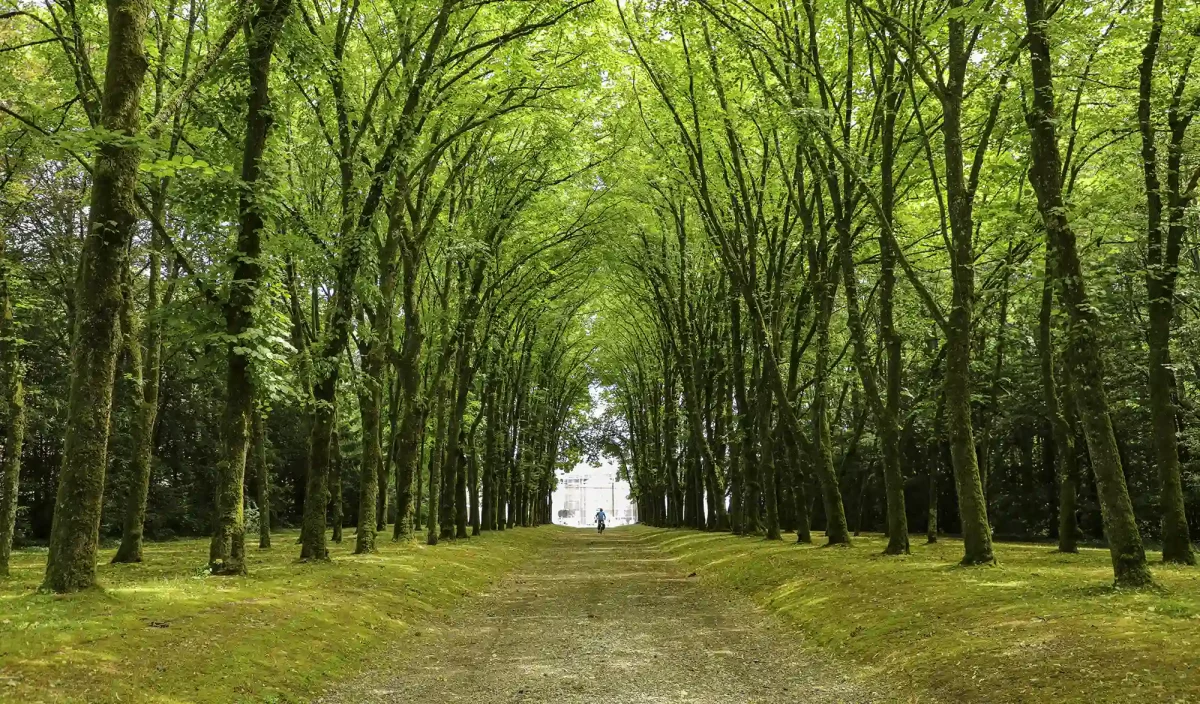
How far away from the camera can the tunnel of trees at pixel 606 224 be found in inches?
462

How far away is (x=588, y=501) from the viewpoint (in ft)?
449

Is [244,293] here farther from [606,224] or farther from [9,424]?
[606,224]

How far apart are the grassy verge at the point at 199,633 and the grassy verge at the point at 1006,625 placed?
6543 millimetres

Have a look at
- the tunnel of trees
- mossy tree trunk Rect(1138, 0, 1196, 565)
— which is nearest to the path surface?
the tunnel of trees

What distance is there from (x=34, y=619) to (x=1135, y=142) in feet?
65.0

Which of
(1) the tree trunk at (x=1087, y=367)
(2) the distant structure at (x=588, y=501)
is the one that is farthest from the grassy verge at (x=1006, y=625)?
(2) the distant structure at (x=588, y=501)

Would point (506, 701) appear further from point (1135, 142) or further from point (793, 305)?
point (793, 305)

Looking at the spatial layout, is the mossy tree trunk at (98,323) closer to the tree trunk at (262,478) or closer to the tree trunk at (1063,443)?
the tree trunk at (262,478)

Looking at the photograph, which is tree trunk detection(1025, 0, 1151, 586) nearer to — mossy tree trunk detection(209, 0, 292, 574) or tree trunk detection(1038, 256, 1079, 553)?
tree trunk detection(1038, 256, 1079, 553)

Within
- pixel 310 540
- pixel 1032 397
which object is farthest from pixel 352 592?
pixel 1032 397

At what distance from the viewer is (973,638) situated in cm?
862

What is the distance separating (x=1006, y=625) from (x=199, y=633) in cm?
923

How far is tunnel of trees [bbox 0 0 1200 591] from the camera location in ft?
38.5

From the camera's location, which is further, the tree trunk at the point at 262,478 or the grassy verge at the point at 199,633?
the tree trunk at the point at 262,478
